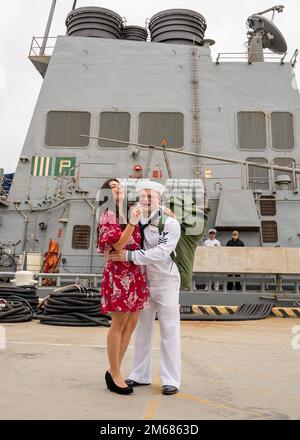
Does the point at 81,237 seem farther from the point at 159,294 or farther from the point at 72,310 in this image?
the point at 159,294

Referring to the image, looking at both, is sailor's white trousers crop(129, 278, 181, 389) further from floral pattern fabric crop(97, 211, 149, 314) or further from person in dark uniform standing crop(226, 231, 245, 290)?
person in dark uniform standing crop(226, 231, 245, 290)

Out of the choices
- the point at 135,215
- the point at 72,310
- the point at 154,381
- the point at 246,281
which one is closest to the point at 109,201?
the point at 135,215

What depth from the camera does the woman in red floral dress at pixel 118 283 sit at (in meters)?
2.48

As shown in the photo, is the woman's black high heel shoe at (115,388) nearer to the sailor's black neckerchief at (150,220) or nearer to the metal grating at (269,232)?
the sailor's black neckerchief at (150,220)

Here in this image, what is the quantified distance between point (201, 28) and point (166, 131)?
17.6 ft

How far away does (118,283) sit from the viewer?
2562 mm

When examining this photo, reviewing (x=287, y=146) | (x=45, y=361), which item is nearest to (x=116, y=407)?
(x=45, y=361)

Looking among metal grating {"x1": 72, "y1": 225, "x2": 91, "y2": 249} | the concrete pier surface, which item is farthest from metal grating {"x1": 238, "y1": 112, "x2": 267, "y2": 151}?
the concrete pier surface

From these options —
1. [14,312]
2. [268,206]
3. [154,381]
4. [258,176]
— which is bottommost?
[154,381]

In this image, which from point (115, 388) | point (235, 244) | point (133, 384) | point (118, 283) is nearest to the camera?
point (115, 388)

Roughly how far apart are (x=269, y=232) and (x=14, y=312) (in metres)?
6.36

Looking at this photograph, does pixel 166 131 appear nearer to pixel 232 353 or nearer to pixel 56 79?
pixel 56 79

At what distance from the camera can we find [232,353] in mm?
3984

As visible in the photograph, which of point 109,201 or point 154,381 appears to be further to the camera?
point 154,381
